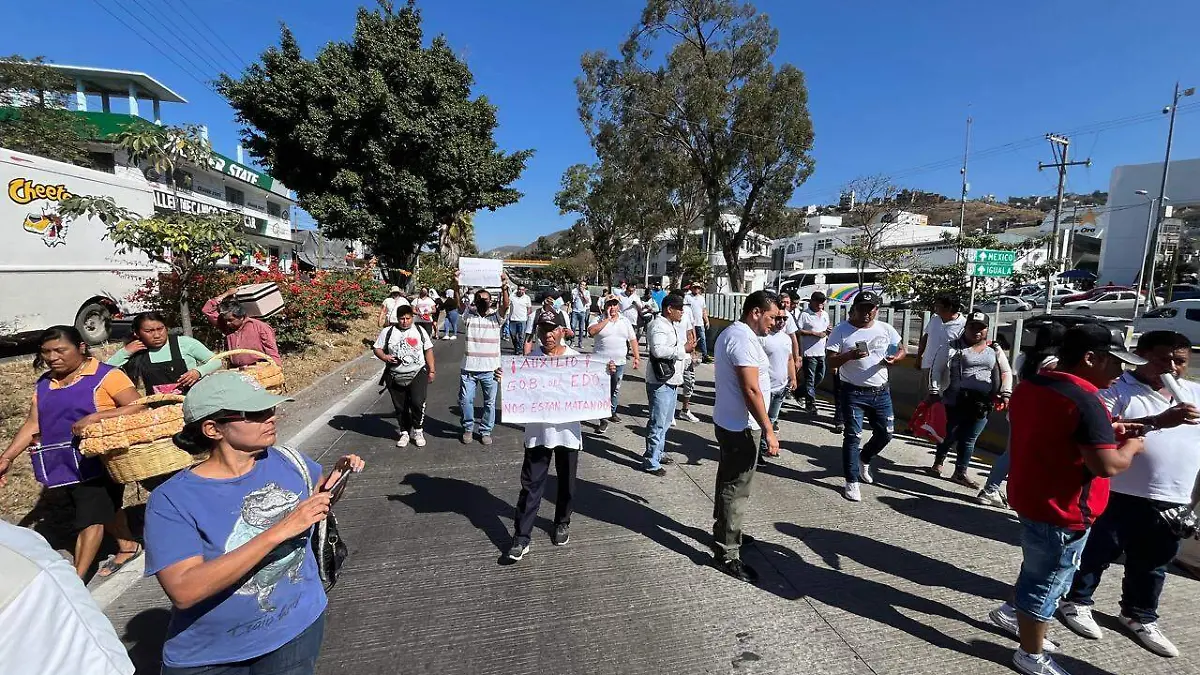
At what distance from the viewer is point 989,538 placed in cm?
400

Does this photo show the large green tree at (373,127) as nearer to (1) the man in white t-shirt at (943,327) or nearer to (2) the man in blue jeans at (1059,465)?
(1) the man in white t-shirt at (943,327)

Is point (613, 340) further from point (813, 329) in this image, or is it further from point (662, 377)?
point (813, 329)

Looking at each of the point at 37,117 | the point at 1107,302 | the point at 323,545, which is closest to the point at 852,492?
the point at 323,545

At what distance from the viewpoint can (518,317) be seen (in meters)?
12.4

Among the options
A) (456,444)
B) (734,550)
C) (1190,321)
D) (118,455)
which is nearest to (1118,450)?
(734,550)

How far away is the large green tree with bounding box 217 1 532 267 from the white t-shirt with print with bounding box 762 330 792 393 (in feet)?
45.5

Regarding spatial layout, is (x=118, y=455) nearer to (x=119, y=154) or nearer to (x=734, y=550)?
(x=734, y=550)

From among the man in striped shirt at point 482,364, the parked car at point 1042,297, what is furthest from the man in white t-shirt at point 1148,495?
the parked car at point 1042,297

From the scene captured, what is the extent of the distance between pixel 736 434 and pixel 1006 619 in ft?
5.59

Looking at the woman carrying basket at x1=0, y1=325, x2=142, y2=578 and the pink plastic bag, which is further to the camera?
the pink plastic bag

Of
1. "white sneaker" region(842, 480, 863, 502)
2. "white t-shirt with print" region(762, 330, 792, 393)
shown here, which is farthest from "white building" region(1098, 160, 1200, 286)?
"white sneaker" region(842, 480, 863, 502)

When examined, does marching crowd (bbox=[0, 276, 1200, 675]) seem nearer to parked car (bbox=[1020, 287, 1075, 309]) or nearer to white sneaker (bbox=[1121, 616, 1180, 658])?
white sneaker (bbox=[1121, 616, 1180, 658])

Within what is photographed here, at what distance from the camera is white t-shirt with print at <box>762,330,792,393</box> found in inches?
229

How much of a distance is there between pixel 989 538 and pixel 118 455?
18.5 feet
